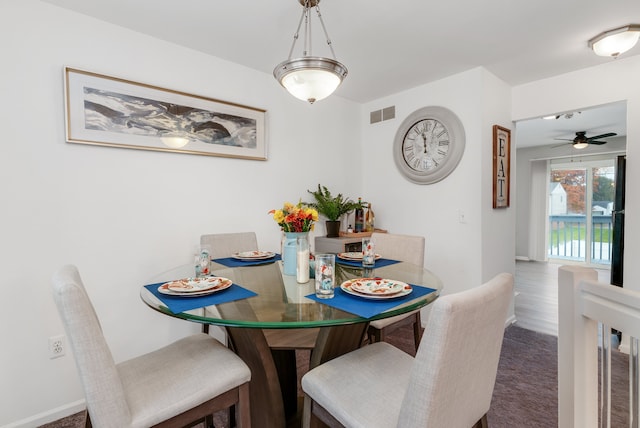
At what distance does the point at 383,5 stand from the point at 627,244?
8.96 ft

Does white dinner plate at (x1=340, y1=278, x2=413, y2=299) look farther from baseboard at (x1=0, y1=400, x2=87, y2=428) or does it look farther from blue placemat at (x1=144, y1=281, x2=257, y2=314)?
baseboard at (x1=0, y1=400, x2=87, y2=428)

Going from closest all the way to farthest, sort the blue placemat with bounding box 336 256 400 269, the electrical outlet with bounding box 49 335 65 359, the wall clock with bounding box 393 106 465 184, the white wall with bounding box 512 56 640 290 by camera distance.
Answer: the electrical outlet with bounding box 49 335 65 359 < the blue placemat with bounding box 336 256 400 269 < the white wall with bounding box 512 56 640 290 < the wall clock with bounding box 393 106 465 184

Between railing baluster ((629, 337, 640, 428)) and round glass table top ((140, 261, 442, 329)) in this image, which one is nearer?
railing baluster ((629, 337, 640, 428))

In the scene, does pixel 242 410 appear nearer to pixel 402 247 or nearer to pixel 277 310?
pixel 277 310

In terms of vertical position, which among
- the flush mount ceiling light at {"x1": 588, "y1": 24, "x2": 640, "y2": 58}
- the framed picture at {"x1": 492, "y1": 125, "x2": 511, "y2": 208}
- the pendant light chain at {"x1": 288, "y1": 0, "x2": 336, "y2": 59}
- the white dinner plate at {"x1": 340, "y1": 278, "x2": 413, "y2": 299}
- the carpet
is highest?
the pendant light chain at {"x1": 288, "y1": 0, "x2": 336, "y2": 59}

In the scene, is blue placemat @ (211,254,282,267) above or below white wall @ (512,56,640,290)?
below

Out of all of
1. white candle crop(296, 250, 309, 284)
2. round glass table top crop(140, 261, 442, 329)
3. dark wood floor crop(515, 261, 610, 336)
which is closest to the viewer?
round glass table top crop(140, 261, 442, 329)

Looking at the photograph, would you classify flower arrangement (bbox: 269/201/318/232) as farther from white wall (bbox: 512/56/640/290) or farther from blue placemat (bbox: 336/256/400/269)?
white wall (bbox: 512/56/640/290)

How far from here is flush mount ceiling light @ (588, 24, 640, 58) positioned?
214 centimetres

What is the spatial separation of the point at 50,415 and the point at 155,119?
6.39 feet

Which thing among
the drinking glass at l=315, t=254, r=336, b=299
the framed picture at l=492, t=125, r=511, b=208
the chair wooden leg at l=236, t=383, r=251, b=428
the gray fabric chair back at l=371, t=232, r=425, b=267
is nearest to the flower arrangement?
the drinking glass at l=315, t=254, r=336, b=299

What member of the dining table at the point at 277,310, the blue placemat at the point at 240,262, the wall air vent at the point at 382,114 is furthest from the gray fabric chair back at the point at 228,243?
the wall air vent at the point at 382,114

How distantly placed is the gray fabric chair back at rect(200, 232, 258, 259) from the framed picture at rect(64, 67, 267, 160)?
0.68m

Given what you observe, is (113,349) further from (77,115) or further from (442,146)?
(442,146)
